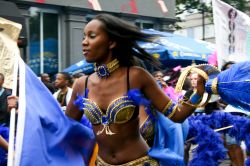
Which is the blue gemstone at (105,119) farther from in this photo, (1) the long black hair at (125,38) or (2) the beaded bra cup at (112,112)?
(1) the long black hair at (125,38)

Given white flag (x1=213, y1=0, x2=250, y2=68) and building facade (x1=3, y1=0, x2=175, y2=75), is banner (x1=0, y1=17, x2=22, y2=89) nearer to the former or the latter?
white flag (x1=213, y1=0, x2=250, y2=68)

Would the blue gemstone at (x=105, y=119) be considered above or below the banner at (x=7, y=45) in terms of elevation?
below

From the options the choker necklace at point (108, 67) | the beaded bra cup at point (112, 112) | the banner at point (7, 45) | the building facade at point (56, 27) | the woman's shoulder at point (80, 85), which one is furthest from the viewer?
the building facade at point (56, 27)

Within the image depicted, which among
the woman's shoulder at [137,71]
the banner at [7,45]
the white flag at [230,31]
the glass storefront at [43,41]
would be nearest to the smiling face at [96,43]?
the woman's shoulder at [137,71]

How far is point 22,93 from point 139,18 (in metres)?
14.2

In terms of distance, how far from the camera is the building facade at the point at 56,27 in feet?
46.5

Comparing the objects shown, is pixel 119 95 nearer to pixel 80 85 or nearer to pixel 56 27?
pixel 80 85

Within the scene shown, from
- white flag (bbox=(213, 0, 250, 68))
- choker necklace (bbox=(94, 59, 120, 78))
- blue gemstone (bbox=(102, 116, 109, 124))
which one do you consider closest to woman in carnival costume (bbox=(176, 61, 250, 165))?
choker necklace (bbox=(94, 59, 120, 78))

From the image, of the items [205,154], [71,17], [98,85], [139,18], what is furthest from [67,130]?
[139,18]

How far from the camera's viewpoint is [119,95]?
352 centimetres

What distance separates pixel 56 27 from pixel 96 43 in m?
11.6

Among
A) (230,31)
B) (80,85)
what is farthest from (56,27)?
(80,85)

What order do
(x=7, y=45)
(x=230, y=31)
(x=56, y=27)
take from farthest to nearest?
(x=56, y=27), (x=230, y=31), (x=7, y=45)

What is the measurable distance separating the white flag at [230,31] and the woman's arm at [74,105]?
3.87 m
